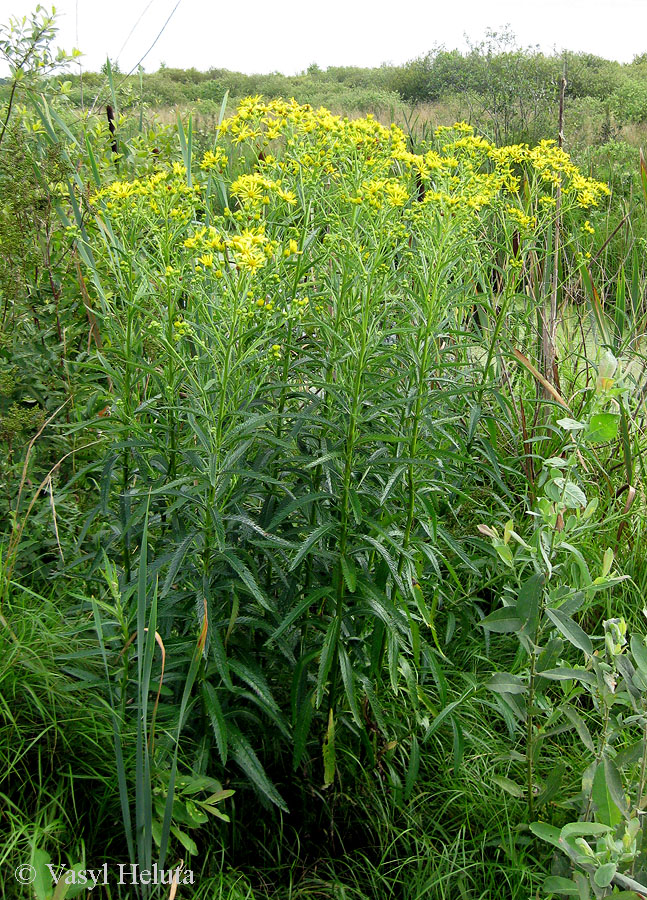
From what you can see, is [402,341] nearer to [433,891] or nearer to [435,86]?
[433,891]

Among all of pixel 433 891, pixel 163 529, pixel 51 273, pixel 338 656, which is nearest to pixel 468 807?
pixel 433 891

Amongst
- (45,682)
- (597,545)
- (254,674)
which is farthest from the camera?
(597,545)

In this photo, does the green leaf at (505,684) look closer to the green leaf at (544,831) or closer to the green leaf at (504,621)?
the green leaf at (504,621)

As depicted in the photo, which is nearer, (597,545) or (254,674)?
(254,674)

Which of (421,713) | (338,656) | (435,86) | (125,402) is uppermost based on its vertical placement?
(435,86)

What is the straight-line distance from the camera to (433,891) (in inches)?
77.5

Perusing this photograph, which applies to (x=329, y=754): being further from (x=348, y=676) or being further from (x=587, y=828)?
(x=587, y=828)

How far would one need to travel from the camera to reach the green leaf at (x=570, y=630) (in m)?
1.69

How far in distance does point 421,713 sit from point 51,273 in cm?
209

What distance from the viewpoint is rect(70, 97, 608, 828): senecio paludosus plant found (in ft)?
6.01

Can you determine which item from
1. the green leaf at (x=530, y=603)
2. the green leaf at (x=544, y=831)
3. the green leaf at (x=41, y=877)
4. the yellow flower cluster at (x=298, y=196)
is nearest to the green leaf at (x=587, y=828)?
the green leaf at (x=544, y=831)

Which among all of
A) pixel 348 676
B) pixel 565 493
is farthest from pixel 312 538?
pixel 565 493

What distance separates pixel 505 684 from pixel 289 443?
0.77 meters

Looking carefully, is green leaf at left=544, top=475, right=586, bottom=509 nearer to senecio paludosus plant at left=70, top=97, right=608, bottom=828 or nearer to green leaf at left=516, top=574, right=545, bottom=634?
green leaf at left=516, top=574, right=545, bottom=634
